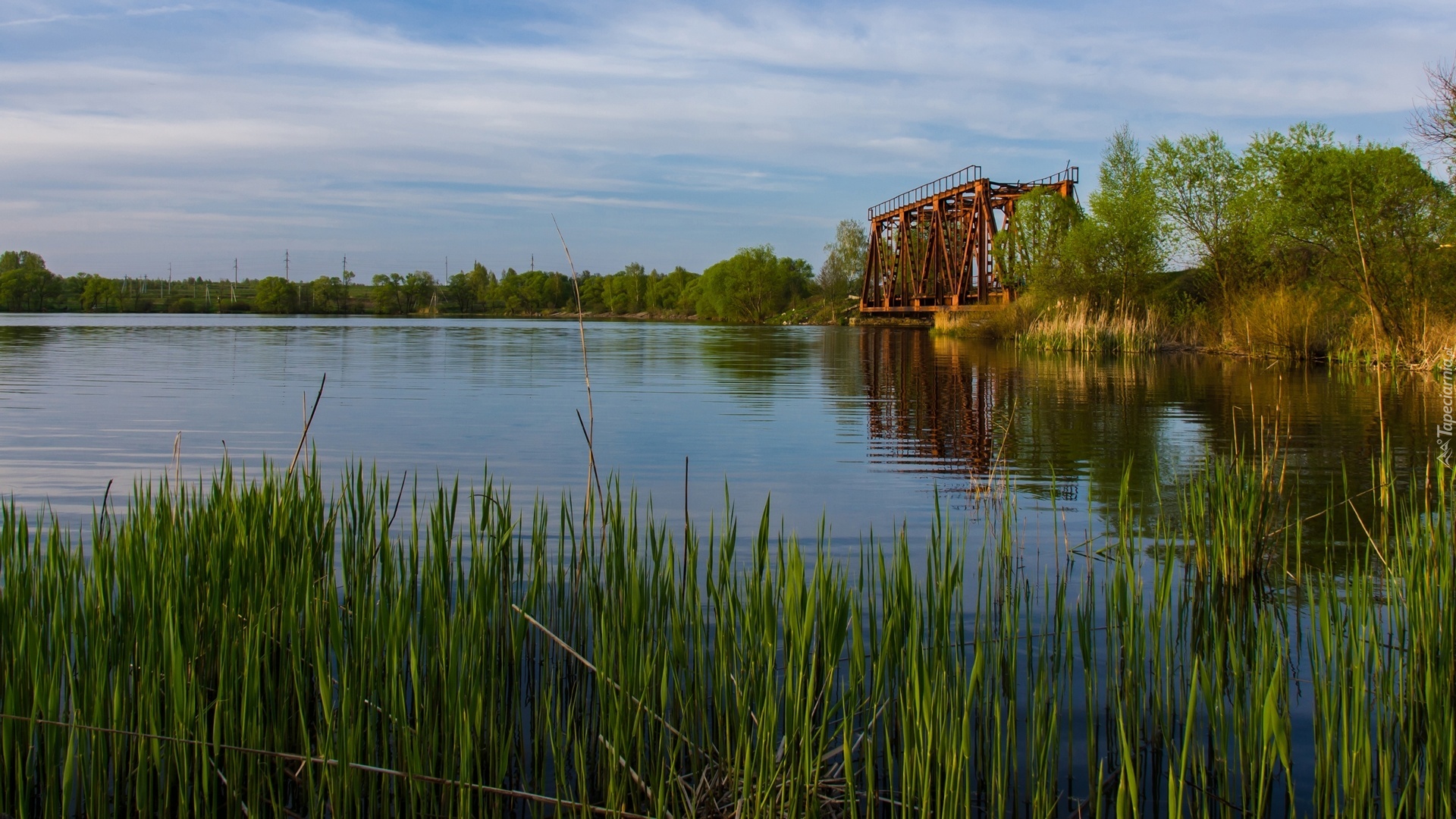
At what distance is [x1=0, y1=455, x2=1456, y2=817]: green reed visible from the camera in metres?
2.79

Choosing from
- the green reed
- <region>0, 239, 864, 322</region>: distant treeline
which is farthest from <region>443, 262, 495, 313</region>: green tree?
the green reed

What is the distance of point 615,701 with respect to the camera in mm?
2838

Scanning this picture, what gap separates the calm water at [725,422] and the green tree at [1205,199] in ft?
19.5

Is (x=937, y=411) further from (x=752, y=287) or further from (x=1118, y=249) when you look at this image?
(x=752, y=287)

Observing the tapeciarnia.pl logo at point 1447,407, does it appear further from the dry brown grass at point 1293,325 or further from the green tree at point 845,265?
the green tree at point 845,265

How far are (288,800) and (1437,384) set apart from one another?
21528 millimetres

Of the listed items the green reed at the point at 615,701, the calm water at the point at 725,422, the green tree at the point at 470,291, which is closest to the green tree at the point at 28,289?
the green tree at the point at 470,291

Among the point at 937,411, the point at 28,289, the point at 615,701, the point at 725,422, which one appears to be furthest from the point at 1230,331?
the point at 28,289

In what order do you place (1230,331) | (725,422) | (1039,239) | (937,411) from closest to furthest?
(725,422)
(937,411)
(1230,331)
(1039,239)

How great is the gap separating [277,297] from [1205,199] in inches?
3852

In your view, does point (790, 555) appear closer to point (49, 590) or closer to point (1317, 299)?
point (49, 590)

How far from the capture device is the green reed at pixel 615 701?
2.79m

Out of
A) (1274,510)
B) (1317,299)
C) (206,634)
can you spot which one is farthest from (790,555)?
(1317,299)

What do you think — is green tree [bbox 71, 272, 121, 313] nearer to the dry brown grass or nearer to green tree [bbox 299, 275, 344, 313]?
green tree [bbox 299, 275, 344, 313]
